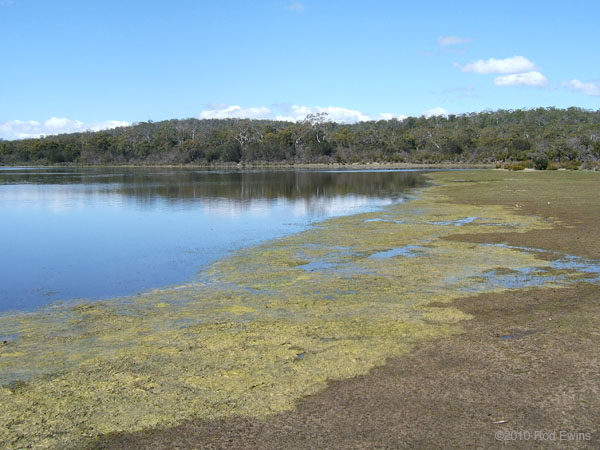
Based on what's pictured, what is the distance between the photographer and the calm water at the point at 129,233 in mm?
12711

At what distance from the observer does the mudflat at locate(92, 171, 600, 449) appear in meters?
5.12

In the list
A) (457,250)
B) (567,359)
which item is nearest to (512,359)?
(567,359)

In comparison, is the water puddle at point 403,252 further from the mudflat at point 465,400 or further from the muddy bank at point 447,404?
the muddy bank at point 447,404

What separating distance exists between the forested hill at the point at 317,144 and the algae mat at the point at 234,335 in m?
93.6

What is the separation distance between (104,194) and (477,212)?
26.9 metres

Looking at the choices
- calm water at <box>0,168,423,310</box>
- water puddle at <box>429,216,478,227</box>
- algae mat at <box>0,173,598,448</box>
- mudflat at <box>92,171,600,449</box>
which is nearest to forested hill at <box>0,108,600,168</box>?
calm water at <box>0,168,423,310</box>

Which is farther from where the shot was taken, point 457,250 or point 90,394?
point 457,250

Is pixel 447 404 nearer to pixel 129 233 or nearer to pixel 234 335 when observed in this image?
pixel 234 335

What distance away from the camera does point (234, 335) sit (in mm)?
8164

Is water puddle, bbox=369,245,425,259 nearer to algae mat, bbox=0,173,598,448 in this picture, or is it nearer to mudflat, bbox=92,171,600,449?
algae mat, bbox=0,173,598,448

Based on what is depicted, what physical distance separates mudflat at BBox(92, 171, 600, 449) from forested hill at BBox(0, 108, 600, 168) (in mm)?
97606

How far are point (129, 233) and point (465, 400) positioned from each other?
17.1m

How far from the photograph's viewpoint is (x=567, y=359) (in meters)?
6.84

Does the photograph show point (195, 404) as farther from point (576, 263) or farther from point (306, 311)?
point (576, 263)
